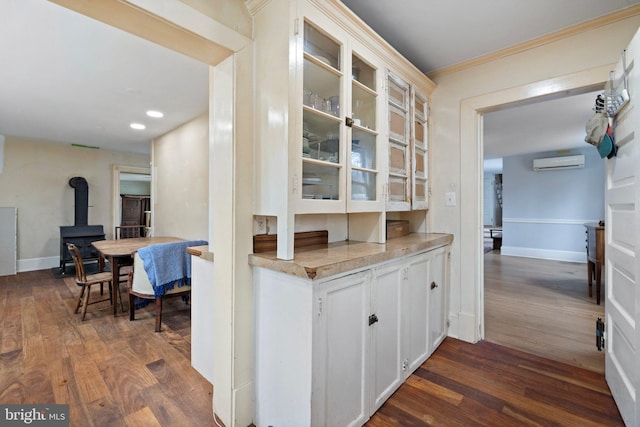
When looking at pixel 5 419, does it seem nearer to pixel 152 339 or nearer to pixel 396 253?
pixel 152 339

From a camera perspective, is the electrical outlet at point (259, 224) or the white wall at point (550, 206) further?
the white wall at point (550, 206)

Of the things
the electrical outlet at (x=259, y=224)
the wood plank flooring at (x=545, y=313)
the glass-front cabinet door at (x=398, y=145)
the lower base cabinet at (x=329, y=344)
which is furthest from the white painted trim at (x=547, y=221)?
the electrical outlet at (x=259, y=224)

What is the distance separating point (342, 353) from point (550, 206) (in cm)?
700

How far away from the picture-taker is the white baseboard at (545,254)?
589cm

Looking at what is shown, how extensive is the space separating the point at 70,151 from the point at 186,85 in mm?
4354

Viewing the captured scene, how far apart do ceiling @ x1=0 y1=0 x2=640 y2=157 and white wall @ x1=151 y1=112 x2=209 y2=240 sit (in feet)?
0.84

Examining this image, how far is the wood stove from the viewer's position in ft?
16.2

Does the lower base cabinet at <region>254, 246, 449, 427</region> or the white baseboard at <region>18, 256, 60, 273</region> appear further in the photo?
the white baseboard at <region>18, 256, 60, 273</region>

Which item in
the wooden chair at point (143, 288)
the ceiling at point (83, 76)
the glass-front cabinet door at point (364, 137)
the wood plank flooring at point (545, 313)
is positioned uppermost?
the ceiling at point (83, 76)

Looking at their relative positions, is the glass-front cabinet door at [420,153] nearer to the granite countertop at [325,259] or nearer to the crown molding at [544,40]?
the crown molding at [544,40]

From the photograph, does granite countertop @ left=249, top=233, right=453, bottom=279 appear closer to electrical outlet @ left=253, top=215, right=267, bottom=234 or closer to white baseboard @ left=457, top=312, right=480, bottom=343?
electrical outlet @ left=253, top=215, right=267, bottom=234

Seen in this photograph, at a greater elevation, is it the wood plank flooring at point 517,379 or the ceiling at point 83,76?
the ceiling at point 83,76

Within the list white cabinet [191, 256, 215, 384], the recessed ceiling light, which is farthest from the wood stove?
white cabinet [191, 256, 215, 384]

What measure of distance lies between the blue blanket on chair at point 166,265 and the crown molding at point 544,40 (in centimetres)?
297
